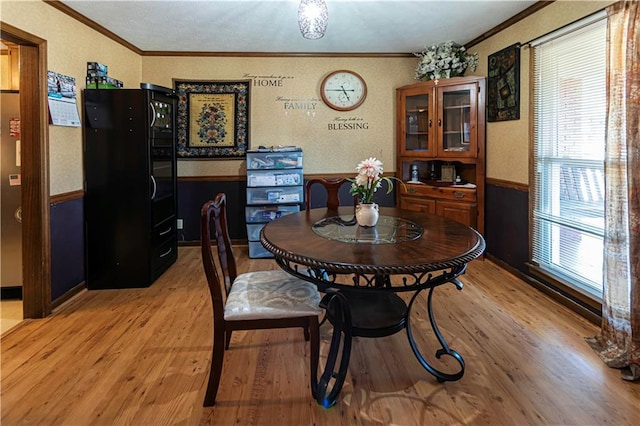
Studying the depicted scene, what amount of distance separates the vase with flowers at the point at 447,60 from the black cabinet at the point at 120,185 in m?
2.85

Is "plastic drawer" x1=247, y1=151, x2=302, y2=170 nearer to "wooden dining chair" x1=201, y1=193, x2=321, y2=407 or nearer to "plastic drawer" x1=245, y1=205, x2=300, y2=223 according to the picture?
"plastic drawer" x1=245, y1=205, x2=300, y2=223

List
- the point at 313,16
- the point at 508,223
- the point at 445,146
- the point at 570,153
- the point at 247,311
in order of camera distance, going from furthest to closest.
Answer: the point at 445,146 → the point at 508,223 → the point at 570,153 → the point at 313,16 → the point at 247,311

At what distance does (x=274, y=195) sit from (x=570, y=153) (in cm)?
284

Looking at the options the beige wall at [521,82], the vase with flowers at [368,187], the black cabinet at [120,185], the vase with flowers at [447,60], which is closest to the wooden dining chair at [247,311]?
the vase with flowers at [368,187]

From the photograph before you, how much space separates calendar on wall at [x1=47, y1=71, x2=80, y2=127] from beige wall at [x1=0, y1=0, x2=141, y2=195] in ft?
0.17

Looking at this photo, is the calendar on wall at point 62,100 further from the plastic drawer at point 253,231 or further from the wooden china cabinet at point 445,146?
the wooden china cabinet at point 445,146

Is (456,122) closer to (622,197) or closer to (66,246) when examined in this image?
(622,197)

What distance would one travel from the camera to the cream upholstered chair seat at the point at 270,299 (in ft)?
6.05

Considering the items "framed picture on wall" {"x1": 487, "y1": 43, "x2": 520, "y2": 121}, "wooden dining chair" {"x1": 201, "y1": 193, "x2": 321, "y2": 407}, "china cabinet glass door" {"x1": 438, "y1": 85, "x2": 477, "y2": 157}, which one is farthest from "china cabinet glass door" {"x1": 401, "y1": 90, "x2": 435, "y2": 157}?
"wooden dining chair" {"x1": 201, "y1": 193, "x2": 321, "y2": 407}

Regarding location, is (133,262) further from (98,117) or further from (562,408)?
(562,408)

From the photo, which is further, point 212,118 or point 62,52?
point 212,118

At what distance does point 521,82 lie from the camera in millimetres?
3508

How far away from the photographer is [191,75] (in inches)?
184

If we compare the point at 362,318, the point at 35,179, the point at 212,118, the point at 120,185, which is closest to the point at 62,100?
the point at 35,179
